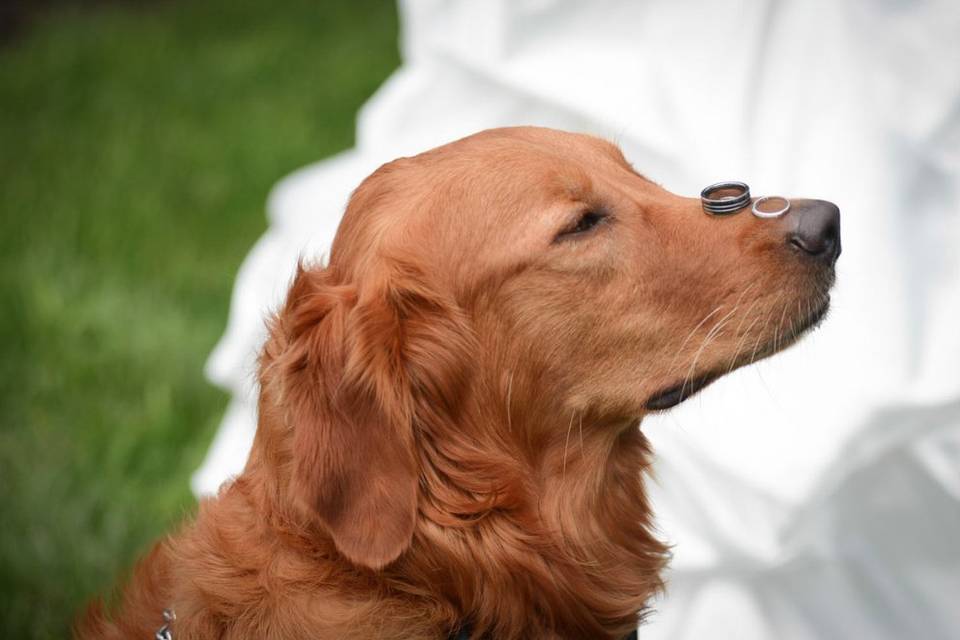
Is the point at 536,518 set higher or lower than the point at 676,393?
lower

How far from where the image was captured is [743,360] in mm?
2648

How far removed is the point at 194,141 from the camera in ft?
25.5

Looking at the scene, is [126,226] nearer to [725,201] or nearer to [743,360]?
[725,201]

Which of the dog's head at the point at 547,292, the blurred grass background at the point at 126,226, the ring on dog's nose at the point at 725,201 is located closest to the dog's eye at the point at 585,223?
the dog's head at the point at 547,292

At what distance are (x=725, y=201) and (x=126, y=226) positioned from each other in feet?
16.0

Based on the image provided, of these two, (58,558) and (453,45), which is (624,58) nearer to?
(453,45)

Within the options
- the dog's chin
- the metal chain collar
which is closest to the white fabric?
the dog's chin

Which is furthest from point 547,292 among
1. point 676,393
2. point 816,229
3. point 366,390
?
point 816,229

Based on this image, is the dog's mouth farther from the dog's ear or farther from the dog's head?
the dog's ear

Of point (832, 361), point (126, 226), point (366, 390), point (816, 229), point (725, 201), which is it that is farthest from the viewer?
point (126, 226)

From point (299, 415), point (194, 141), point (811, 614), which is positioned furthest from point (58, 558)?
point (194, 141)

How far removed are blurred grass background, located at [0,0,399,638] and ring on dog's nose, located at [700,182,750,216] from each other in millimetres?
2422

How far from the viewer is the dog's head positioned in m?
2.60

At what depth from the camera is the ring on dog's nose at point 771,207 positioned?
2619mm
